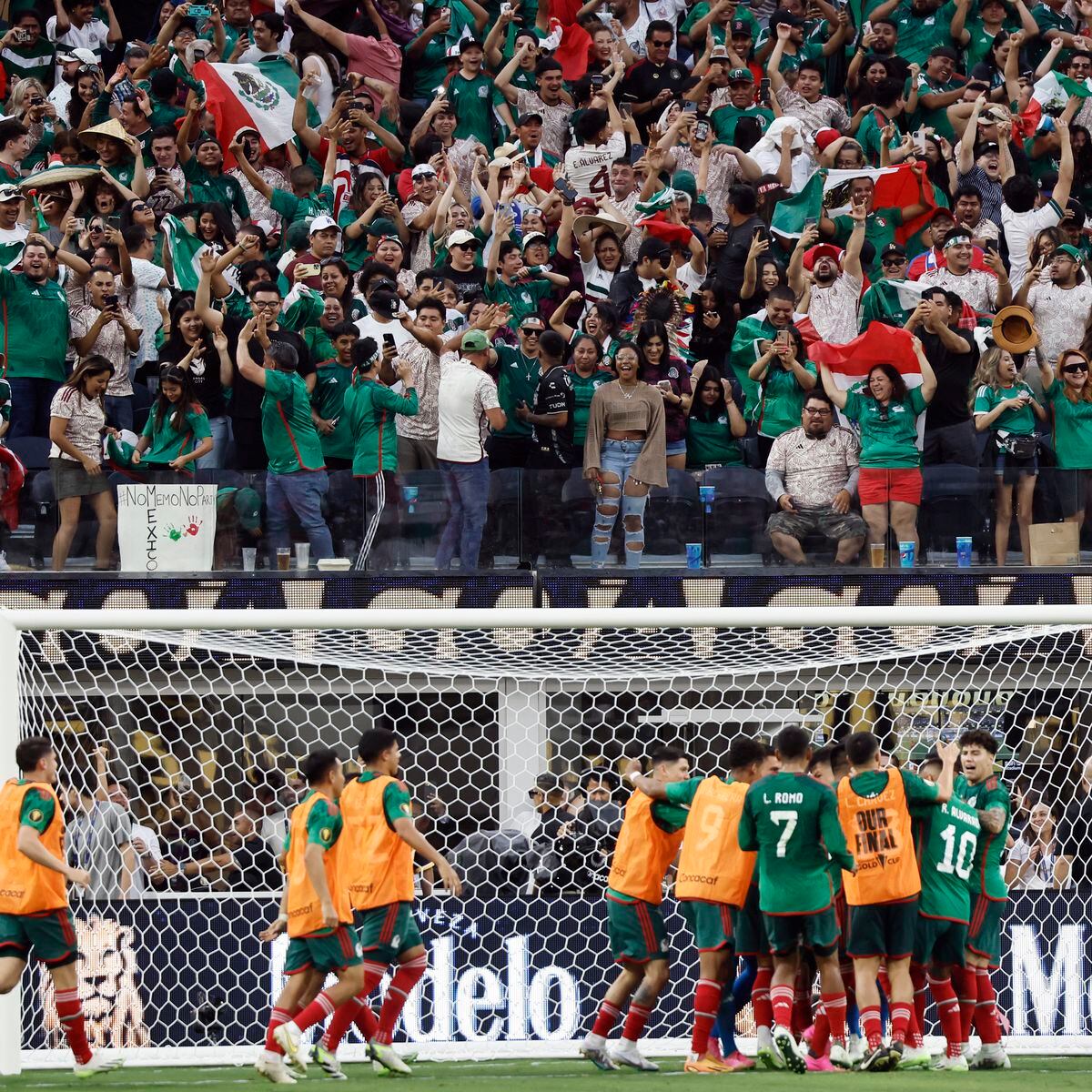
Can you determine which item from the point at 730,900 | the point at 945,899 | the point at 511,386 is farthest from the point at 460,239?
the point at 945,899

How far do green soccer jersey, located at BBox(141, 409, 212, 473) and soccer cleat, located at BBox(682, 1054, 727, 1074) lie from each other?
5035mm

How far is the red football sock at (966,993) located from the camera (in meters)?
8.58

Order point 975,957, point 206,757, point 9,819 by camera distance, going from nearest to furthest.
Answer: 1. point 9,819
2. point 975,957
3. point 206,757

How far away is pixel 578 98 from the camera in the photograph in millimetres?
15367

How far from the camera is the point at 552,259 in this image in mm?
13398

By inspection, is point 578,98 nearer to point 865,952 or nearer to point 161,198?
point 161,198

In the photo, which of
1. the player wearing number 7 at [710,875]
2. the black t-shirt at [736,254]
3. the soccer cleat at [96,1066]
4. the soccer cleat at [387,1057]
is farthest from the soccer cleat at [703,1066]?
the black t-shirt at [736,254]

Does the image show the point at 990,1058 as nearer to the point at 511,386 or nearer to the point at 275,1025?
the point at 275,1025

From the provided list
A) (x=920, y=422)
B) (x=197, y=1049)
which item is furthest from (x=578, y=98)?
(x=197, y=1049)

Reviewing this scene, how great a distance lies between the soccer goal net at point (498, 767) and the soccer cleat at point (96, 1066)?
44 centimetres

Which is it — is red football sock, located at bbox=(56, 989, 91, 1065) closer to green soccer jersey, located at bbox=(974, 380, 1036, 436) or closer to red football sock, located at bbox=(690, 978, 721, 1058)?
red football sock, located at bbox=(690, 978, 721, 1058)

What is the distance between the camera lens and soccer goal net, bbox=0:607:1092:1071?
9516mm

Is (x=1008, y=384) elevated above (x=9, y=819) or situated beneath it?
elevated above

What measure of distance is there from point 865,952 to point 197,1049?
3243 millimetres
